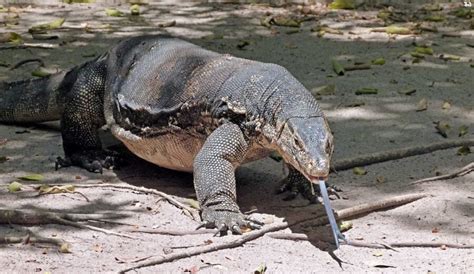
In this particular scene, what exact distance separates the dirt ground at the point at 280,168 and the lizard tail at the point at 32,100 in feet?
0.40

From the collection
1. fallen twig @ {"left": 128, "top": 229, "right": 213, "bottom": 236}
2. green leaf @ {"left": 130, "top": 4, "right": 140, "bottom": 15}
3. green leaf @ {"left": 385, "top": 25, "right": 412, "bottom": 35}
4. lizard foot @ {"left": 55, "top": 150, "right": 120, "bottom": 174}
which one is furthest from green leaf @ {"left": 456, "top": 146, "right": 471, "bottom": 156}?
green leaf @ {"left": 130, "top": 4, "right": 140, "bottom": 15}

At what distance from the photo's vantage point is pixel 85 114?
23.6ft

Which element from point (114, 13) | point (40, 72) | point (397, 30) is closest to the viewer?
point (40, 72)

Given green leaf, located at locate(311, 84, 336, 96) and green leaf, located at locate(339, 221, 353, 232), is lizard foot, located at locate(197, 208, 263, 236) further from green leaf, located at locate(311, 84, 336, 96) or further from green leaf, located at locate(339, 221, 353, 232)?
green leaf, located at locate(311, 84, 336, 96)

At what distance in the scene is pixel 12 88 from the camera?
8.04 meters

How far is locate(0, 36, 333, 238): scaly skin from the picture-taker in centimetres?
561

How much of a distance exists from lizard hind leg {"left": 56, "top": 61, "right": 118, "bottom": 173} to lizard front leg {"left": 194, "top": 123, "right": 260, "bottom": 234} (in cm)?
143

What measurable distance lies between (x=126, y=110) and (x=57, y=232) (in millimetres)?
1555

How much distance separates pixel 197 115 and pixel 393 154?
153 centimetres

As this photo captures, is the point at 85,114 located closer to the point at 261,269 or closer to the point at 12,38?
the point at 261,269

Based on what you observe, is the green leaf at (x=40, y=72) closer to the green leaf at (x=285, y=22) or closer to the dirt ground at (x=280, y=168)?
the dirt ground at (x=280, y=168)

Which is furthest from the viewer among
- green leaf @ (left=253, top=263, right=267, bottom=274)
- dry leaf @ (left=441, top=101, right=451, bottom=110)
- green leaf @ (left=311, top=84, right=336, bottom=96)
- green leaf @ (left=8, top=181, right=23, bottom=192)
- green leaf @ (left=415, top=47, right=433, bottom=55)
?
green leaf @ (left=415, top=47, right=433, bottom=55)

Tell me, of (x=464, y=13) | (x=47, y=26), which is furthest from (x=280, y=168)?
(x=464, y=13)

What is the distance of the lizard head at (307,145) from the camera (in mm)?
5234
